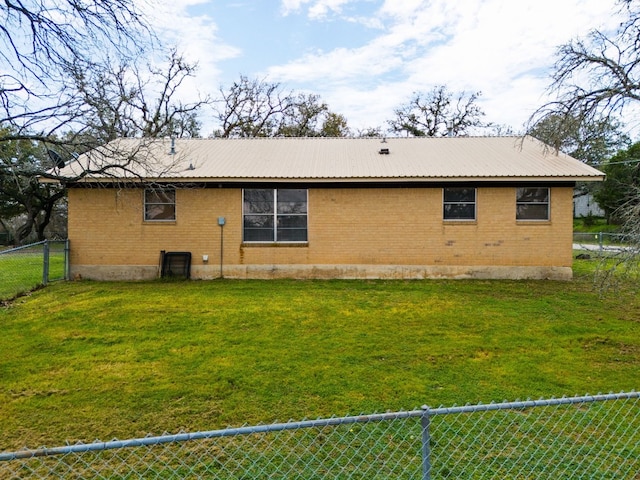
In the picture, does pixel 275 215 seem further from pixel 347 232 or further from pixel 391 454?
pixel 391 454

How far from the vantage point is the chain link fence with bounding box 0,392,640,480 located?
3.61m

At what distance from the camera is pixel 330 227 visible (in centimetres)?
1316

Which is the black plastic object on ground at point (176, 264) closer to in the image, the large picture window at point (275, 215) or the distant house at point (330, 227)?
the distant house at point (330, 227)

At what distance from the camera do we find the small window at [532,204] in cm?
1314

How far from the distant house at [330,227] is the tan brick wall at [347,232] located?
3cm

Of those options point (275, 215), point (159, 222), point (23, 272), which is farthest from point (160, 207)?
point (23, 272)

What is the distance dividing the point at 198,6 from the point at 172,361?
25.8ft

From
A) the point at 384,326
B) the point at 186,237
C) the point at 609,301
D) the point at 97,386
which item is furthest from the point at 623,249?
the point at 186,237

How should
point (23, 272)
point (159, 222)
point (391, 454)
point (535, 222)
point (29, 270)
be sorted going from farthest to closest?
point (29, 270), point (23, 272), point (159, 222), point (535, 222), point (391, 454)

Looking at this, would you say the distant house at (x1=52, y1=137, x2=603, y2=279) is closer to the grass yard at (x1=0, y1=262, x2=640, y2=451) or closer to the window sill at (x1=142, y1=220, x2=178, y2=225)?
the window sill at (x1=142, y1=220, x2=178, y2=225)

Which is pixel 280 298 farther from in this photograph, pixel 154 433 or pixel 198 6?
pixel 198 6

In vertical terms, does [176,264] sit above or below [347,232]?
below

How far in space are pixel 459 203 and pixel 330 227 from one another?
397 cm

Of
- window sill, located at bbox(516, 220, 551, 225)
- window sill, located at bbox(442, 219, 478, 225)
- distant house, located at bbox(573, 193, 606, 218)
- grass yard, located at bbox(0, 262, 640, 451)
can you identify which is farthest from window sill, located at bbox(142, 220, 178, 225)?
distant house, located at bbox(573, 193, 606, 218)
